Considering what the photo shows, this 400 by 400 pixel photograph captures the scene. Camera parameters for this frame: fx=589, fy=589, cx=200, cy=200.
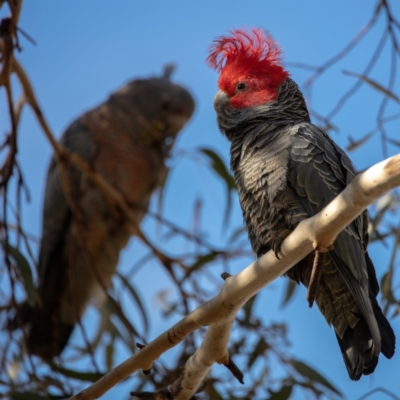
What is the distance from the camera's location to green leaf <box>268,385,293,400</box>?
7.38 ft

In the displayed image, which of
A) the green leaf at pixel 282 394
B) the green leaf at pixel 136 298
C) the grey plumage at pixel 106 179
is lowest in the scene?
the green leaf at pixel 282 394

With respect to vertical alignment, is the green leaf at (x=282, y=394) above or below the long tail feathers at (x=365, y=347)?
above

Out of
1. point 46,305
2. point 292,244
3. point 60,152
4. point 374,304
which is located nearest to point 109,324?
point 46,305

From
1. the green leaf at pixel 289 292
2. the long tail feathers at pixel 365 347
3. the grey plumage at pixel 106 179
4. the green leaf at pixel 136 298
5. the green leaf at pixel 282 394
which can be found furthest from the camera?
the grey plumage at pixel 106 179

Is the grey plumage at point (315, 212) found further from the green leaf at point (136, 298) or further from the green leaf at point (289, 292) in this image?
the green leaf at point (136, 298)

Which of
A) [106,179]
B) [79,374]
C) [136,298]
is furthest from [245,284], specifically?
[106,179]

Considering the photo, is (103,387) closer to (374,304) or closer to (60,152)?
(374,304)

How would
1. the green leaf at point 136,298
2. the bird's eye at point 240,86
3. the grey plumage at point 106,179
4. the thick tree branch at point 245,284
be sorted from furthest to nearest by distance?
the grey plumage at point 106,179, the green leaf at point 136,298, the bird's eye at point 240,86, the thick tree branch at point 245,284

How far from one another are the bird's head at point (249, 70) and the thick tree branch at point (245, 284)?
841 mm

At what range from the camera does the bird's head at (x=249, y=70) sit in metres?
2.12

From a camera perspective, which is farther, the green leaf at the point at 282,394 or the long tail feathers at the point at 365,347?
the green leaf at the point at 282,394

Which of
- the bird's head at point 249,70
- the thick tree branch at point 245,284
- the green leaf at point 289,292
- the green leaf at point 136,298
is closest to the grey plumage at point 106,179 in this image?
the green leaf at point 136,298

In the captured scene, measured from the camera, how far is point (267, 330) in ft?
8.38

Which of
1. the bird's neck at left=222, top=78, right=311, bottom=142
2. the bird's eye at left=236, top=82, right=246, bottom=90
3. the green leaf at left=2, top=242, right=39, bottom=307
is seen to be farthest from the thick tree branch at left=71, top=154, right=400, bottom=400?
the bird's eye at left=236, top=82, right=246, bottom=90
